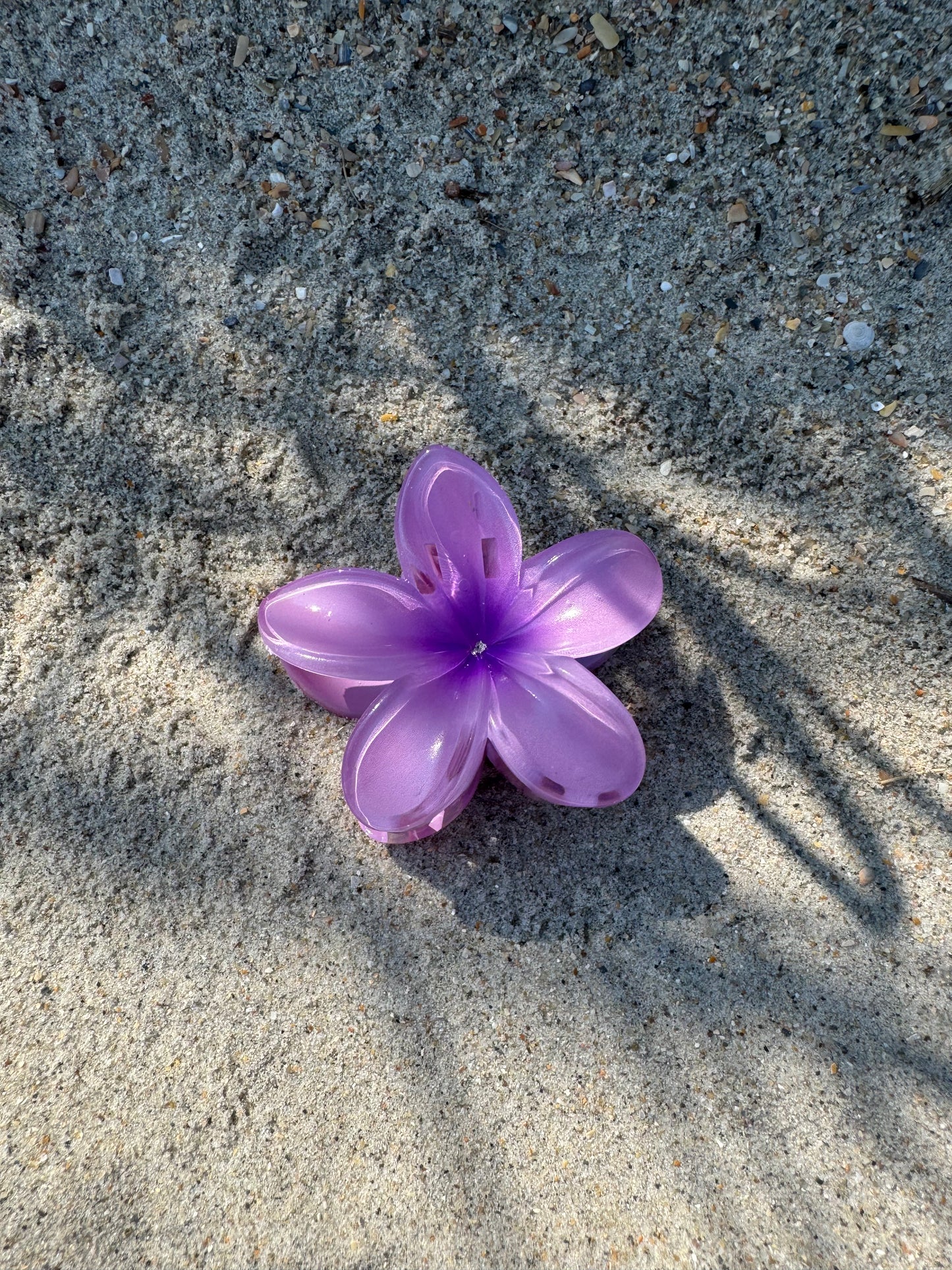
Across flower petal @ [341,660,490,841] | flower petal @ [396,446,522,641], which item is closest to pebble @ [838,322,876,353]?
flower petal @ [396,446,522,641]

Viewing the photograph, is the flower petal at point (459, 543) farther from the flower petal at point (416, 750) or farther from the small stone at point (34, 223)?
the small stone at point (34, 223)

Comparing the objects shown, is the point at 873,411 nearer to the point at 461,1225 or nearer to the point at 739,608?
the point at 739,608

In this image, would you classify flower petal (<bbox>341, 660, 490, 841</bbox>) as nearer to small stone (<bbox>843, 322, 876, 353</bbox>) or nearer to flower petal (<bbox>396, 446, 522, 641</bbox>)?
flower petal (<bbox>396, 446, 522, 641</bbox>)

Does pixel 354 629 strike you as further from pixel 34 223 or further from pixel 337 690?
pixel 34 223

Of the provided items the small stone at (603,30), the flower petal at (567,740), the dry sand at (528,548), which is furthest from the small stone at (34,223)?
the flower petal at (567,740)

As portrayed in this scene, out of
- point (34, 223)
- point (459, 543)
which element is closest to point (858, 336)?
point (459, 543)

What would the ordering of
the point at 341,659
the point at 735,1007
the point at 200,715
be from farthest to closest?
the point at 200,715 < the point at 735,1007 < the point at 341,659

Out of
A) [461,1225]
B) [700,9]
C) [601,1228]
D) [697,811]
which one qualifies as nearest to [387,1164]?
[461,1225]
